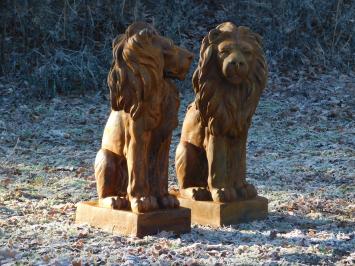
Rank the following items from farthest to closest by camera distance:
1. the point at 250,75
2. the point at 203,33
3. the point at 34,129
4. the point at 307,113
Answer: the point at 203,33, the point at 307,113, the point at 34,129, the point at 250,75

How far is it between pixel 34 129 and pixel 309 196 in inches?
188

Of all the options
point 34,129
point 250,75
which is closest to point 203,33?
point 34,129

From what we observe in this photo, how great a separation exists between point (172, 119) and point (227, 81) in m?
0.65

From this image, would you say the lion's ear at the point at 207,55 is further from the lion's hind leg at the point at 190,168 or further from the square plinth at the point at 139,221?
the square plinth at the point at 139,221

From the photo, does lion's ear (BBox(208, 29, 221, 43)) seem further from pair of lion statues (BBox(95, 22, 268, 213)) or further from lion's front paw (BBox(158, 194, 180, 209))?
lion's front paw (BBox(158, 194, 180, 209))

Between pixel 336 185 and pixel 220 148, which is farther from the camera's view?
pixel 336 185

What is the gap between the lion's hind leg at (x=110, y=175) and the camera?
466 centimetres

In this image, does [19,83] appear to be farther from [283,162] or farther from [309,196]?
[309,196]

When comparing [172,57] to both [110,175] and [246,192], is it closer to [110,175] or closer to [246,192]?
[110,175]

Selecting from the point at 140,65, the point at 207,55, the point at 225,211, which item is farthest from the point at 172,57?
the point at 225,211

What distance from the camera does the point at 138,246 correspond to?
13.7 feet

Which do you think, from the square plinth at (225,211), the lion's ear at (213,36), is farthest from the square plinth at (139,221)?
the lion's ear at (213,36)

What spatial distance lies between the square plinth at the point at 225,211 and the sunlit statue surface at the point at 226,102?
0.06m

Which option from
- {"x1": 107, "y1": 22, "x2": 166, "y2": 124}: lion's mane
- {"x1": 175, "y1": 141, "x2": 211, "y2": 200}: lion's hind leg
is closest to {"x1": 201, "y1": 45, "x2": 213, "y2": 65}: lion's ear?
{"x1": 107, "y1": 22, "x2": 166, "y2": 124}: lion's mane
